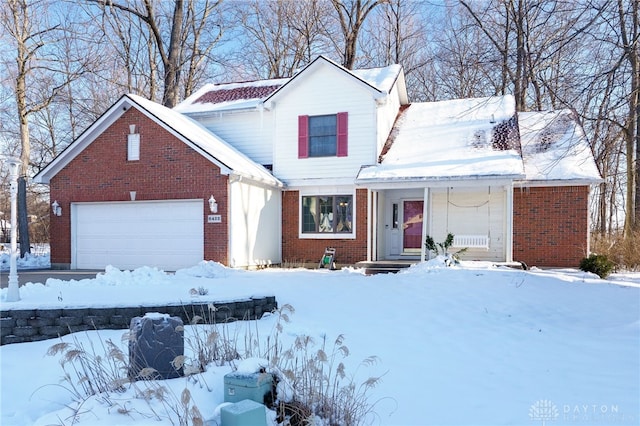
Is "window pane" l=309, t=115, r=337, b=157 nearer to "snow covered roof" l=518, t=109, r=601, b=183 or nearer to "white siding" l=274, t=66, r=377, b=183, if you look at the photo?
"white siding" l=274, t=66, r=377, b=183

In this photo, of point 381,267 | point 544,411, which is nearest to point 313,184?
point 381,267

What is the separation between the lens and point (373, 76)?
16.5 meters

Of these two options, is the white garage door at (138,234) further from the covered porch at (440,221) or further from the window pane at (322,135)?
the covered porch at (440,221)

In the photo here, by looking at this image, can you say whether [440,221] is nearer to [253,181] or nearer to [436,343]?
[253,181]

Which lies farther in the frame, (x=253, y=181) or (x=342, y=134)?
(x=342, y=134)

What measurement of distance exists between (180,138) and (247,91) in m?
5.44

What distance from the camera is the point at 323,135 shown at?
1501cm

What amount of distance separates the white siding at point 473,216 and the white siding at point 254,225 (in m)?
5.32

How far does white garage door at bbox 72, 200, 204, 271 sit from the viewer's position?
13547mm

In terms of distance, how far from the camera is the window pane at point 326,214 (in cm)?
1500

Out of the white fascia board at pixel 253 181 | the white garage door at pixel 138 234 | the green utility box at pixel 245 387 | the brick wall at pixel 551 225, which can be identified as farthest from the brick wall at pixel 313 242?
the green utility box at pixel 245 387

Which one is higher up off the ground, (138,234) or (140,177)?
(140,177)

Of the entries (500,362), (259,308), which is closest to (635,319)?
(500,362)

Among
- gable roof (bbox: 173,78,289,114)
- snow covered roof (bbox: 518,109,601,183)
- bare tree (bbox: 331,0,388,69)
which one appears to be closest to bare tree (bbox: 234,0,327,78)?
bare tree (bbox: 331,0,388,69)
